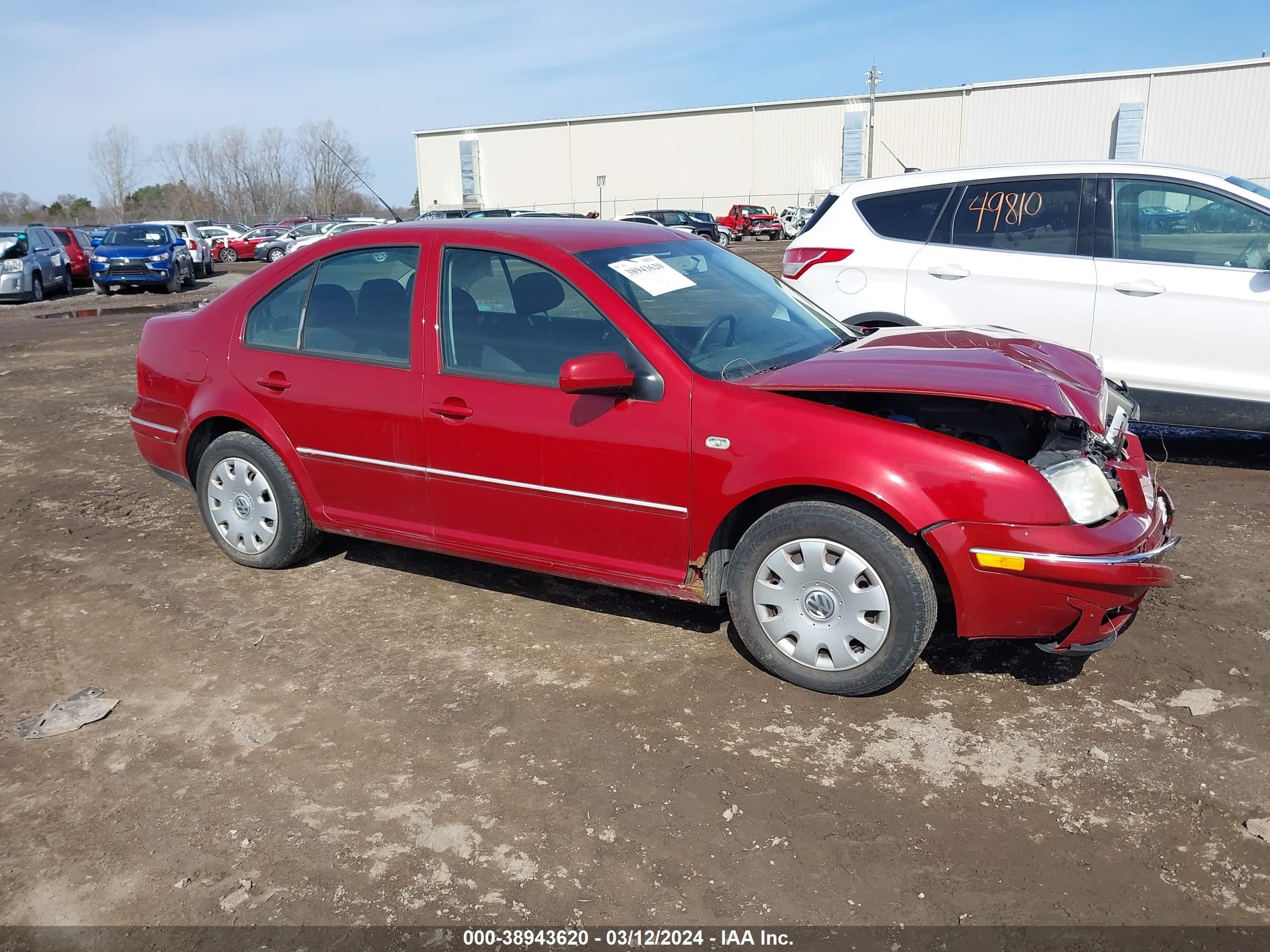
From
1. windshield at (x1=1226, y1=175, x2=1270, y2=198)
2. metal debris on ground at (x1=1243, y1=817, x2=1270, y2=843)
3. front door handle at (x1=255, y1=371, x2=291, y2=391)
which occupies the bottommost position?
metal debris on ground at (x1=1243, y1=817, x2=1270, y2=843)

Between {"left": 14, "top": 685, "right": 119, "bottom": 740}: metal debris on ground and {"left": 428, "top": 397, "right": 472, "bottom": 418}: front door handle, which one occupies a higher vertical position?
{"left": 428, "top": 397, "right": 472, "bottom": 418}: front door handle

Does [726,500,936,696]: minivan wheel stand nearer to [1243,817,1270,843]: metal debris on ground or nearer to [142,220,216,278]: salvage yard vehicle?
[1243,817,1270,843]: metal debris on ground

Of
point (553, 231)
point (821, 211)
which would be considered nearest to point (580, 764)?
point (553, 231)

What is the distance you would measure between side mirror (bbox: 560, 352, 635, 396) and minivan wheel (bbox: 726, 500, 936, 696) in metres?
0.73

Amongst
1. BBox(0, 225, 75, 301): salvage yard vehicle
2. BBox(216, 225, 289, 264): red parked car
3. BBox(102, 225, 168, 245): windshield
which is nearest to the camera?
BBox(0, 225, 75, 301): salvage yard vehicle

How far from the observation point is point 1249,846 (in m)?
2.88

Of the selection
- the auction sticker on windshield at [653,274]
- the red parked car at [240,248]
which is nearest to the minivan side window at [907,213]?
the auction sticker on windshield at [653,274]

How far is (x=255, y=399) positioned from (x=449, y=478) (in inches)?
46.2

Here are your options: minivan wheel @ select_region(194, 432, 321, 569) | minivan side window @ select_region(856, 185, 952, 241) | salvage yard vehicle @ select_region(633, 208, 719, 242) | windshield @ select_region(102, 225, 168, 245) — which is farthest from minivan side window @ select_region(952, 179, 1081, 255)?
salvage yard vehicle @ select_region(633, 208, 719, 242)

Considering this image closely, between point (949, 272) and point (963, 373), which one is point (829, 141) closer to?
point (949, 272)

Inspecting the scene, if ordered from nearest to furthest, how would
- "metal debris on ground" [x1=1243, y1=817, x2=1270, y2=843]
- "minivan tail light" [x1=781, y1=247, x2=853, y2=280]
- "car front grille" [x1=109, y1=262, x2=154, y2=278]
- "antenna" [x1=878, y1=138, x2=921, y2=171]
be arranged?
"metal debris on ground" [x1=1243, y1=817, x2=1270, y2=843], "minivan tail light" [x1=781, y1=247, x2=853, y2=280], "antenna" [x1=878, y1=138, x2=921, y2=171], "car front grille" [x1=109, y1=262, x2=154, y2=278]

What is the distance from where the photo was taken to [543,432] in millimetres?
4047

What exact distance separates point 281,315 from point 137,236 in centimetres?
2259

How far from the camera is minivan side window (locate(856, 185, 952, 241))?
678 centimetres
